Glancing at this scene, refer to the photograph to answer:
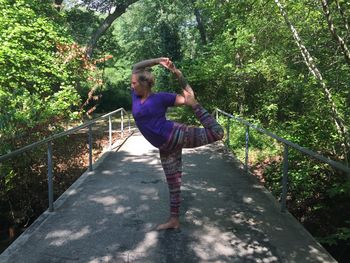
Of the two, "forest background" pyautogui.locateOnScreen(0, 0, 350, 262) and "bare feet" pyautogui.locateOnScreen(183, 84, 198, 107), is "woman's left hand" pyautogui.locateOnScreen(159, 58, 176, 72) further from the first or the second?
"forest background" pyautogui.locateOnScreen(0, 0, 350, 262)

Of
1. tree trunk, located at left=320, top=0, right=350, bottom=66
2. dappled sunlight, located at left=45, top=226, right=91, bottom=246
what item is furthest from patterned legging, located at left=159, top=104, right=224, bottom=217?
tree trunk, located at left=320, top=0, right=350, bottom=66

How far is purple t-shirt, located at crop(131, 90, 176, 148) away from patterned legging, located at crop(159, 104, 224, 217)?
3.1 inches

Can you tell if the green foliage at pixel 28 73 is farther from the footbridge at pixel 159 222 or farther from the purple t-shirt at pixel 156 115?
the purple t-shirt at pixel 156 115

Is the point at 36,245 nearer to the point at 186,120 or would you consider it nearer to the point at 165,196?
the point at 165,196

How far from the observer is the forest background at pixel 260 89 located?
573 cm

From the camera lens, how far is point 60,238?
3846 millimetres

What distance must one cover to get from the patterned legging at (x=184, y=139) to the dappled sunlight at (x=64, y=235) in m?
0.99

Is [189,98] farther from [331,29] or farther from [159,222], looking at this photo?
[331,29]

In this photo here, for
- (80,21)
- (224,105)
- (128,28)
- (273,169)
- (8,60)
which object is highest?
(128,28)

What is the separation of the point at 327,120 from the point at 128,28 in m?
39.2

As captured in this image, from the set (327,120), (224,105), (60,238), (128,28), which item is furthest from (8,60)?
(128,28)

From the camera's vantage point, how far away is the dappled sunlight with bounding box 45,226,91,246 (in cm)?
377

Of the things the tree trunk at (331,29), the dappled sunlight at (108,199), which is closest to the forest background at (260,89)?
the tree trunk at (331,29)

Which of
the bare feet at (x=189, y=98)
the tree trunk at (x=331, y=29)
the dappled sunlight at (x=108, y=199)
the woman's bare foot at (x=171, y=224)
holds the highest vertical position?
the tree trunk at (x=331, y=29)
